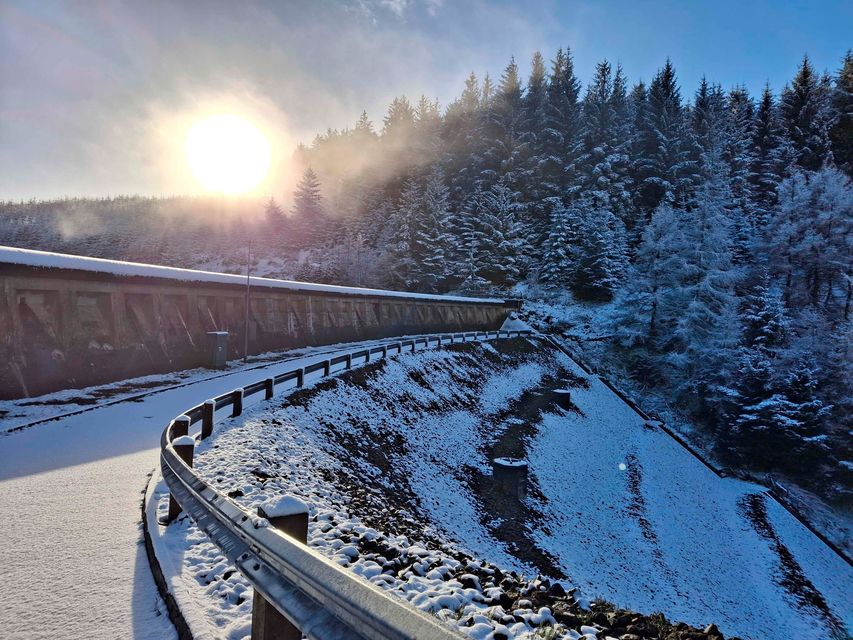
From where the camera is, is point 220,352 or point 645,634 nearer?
point 645,634

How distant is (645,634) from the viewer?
5.25m

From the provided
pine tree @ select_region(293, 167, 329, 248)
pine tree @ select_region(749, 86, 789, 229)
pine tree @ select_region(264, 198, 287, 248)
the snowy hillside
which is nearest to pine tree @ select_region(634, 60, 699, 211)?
pine tree @ select_region(749, 86, 789, 229)

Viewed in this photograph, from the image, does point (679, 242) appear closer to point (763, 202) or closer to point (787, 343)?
point (787, 343)

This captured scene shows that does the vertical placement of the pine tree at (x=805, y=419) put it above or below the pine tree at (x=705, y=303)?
below

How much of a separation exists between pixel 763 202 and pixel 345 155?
263ft

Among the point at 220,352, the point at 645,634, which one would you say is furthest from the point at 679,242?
the point at 645,634

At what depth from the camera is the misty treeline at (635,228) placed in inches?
1323

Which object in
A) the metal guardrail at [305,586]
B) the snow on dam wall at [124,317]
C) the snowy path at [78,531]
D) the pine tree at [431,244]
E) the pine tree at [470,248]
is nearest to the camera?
the metal guardrail at [305,586]

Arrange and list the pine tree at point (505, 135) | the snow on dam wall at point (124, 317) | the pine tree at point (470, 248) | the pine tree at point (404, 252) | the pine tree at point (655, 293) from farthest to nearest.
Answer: the pine tree at point (505, 135) → the pine tree at point (404, 252) → the pine tree at point (470, 248) → the pine tree at point (655, 293) → the snow on dam wall at point (124, 317)

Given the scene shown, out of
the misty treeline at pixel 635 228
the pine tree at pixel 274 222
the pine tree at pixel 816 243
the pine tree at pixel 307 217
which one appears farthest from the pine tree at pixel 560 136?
the pine tree at pixel 274 222

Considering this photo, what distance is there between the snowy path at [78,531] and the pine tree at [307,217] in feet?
240

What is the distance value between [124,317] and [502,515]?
15.6 metres

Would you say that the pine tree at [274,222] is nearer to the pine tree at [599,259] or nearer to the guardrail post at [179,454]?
the pine tree at [599,259]

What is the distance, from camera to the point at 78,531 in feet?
19.2
